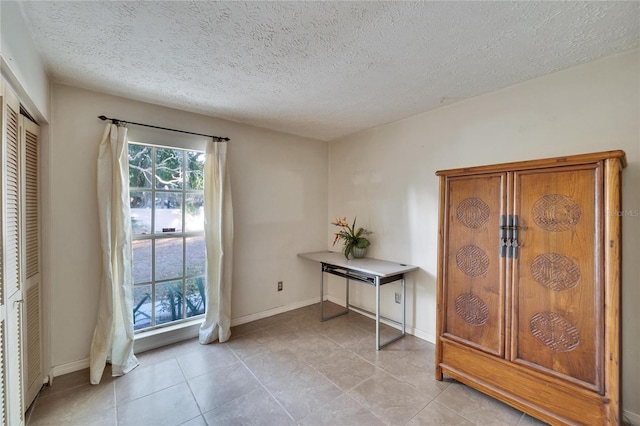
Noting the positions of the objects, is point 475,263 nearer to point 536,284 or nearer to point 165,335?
point 536,284

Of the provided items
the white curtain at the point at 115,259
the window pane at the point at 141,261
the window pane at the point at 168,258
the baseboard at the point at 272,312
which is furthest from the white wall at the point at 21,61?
the baseboard at the point at 272,312

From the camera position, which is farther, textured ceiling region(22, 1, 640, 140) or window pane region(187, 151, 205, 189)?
window pane region(187, 151, 205, 189)

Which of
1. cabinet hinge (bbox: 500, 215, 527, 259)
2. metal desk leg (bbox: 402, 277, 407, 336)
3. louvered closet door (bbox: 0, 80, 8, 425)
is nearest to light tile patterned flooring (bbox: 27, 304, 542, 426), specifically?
metal desk leg (bbox: 402, 277, 407, 336)

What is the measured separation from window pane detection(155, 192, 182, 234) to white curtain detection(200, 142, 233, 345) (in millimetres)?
280

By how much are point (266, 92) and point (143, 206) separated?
158cm

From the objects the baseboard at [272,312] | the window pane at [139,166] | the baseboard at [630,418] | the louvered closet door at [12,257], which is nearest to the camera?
the louvered closet door at [12,257]

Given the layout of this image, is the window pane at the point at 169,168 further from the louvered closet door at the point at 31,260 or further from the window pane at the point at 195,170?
the louvered closet door at the point at 31,260

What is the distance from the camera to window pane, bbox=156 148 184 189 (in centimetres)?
263

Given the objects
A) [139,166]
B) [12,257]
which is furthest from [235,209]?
[12,257]

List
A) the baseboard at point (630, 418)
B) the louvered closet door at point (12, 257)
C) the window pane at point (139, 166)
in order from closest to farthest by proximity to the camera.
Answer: the louvered closet door at point (12, 257)
the baseboard at point (630, 418)
the window pane at point (139, 166)

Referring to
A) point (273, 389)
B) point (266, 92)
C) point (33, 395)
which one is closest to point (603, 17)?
point (266, 92)

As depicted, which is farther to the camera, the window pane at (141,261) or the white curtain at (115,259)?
the window pane at (141,261)

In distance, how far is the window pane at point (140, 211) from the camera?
2510 mm

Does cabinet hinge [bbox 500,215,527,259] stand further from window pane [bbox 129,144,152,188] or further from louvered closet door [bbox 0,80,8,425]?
window pane [bbox 129,144,152,188]
